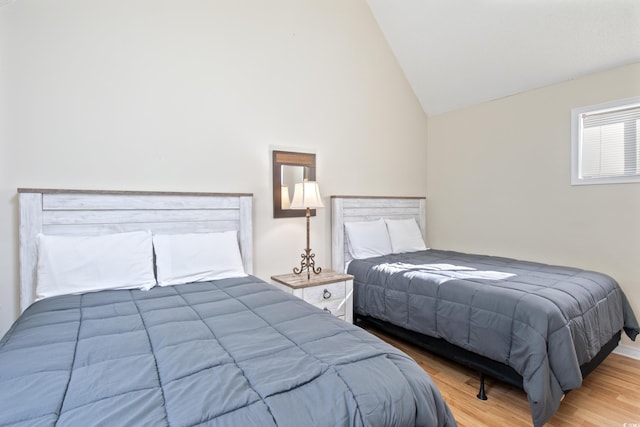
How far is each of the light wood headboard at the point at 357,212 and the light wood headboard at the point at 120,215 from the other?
35.4 inches

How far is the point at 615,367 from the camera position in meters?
2.51

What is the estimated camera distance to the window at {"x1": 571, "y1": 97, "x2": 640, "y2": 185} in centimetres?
271

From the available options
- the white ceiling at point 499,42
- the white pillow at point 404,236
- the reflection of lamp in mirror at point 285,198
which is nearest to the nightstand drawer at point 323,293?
the reflection of lamp in mirror at point 285,198

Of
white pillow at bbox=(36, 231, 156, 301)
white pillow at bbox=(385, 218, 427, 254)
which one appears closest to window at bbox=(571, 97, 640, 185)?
white pillow at bbox=(385, 218, 427, 254)

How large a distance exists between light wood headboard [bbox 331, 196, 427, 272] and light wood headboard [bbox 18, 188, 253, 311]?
900 millimetres

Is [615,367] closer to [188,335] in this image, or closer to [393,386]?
[393,386]

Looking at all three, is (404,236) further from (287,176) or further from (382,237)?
(287,176)

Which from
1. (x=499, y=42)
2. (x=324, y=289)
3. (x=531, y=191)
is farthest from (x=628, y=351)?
(x=499, y=42)

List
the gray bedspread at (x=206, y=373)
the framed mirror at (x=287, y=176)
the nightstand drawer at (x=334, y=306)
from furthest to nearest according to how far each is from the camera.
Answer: the framed mirror at (x=287, y=176), the nightstand drawer at (x=334, y=306), the gray bedspread at (x=206, y=373)

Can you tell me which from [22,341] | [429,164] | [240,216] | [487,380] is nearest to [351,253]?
[240,216]

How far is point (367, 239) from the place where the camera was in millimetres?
3299

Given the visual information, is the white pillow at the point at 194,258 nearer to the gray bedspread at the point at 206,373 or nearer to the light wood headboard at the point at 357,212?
the gray bedspread at the point at 206,373

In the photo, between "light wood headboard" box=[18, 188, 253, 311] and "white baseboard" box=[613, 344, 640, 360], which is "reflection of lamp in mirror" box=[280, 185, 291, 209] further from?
"white baseboard" box=[613, 344, 640, 360]

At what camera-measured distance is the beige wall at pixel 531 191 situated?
2738 mm
